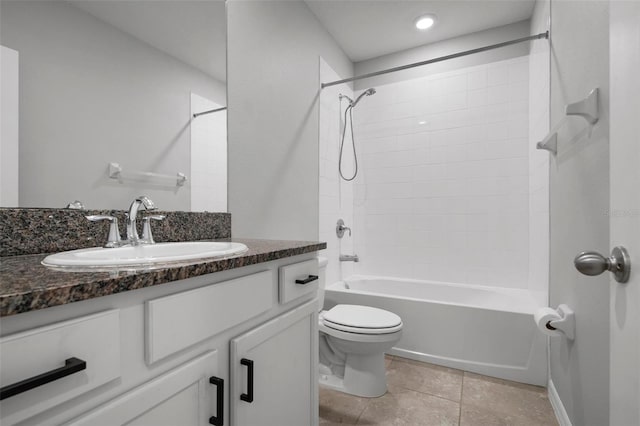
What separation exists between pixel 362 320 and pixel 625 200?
4.65ft

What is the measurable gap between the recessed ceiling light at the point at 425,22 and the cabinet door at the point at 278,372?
235 cm

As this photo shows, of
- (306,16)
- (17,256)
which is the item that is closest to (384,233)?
(306,16)

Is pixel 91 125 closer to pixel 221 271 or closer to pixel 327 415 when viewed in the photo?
pixel 221 271

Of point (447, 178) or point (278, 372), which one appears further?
point (447, 178)

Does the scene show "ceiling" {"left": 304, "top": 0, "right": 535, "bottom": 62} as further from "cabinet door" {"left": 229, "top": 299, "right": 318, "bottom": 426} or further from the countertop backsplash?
"cabinet door" {"left": 229, "top": 299, "right": 318, "bottom": 426}

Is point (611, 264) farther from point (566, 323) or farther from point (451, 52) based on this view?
point (451, 52)

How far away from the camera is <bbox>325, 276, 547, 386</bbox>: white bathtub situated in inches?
75.5

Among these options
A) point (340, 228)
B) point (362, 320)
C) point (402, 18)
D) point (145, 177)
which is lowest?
point (362, 320)

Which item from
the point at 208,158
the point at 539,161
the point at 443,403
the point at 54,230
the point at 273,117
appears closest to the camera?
the point at 54,230

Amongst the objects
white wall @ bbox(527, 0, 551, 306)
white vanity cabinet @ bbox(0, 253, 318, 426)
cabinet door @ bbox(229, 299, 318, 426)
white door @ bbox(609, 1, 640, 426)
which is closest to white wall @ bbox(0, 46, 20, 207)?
white vanity cabinet @ bbox(0, 253, 318, 426)

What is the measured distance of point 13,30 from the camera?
876 millimetres

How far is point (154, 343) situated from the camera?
610 mm

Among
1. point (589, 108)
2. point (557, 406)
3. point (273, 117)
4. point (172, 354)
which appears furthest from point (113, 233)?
point (557, 406)

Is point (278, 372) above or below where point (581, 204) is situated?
below
